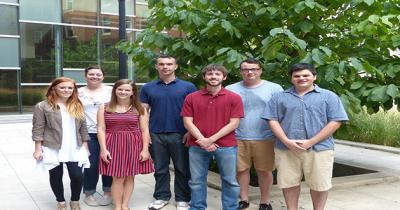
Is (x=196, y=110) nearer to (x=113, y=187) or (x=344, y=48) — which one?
(x=113, y=187)

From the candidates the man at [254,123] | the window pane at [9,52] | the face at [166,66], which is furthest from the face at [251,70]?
the window pane at [9,52]

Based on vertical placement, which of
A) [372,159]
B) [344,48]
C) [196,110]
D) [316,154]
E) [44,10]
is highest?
[44,10]

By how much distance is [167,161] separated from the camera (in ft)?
18.9

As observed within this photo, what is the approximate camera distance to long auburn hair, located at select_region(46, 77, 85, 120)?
5391 mm

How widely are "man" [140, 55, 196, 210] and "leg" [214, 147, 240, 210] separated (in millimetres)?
599

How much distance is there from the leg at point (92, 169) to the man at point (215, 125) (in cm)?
132

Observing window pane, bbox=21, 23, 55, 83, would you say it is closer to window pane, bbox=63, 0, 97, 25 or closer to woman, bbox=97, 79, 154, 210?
window pane, bbox=63, 0, 97, 25

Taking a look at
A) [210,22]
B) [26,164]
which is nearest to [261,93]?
[210,22]

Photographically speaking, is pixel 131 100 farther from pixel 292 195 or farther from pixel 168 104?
pixel 292 195

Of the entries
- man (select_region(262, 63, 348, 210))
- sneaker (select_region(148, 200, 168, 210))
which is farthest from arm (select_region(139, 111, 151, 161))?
man (select_region(262, 63, 348, 210))

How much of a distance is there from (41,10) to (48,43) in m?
1.33

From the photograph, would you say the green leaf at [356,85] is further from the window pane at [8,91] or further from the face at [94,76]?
the window pane at [8,91]

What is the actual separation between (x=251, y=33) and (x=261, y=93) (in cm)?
213

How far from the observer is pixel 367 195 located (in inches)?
267
